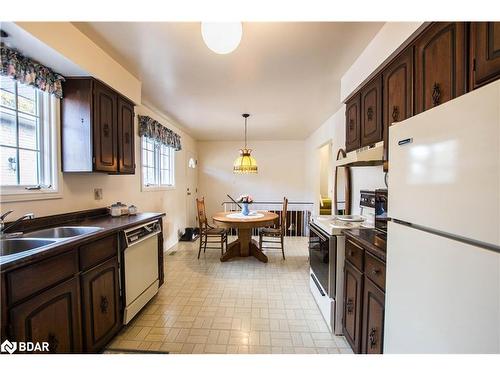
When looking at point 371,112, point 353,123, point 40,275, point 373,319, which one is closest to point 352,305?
point 373,319

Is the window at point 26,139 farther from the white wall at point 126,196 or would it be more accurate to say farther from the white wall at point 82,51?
the white wall at point 82,51

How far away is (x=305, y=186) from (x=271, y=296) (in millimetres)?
3935

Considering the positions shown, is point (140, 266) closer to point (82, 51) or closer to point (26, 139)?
point (26, 139)

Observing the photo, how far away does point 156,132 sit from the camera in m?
3.43

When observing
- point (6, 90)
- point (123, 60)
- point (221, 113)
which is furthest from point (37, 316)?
point (221, 113)

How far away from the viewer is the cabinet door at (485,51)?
825mm

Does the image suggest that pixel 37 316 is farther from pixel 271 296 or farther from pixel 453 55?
pixel 453 55

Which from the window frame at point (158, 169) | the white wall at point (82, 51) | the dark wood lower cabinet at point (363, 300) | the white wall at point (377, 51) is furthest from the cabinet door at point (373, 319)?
the window frame at point (158, 169)

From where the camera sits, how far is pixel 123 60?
82.2 inches

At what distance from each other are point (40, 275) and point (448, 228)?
5.80 ft

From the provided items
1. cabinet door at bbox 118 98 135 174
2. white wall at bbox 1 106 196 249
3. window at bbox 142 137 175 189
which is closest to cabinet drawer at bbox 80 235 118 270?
white wall at bbox 1 106 196 249
